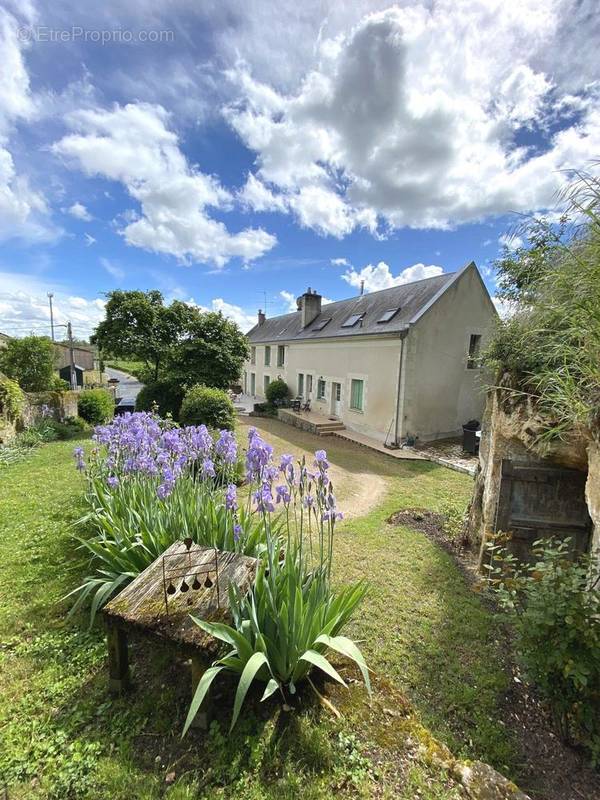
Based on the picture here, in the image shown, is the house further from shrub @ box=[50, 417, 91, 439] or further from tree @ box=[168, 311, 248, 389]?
shrub @ box=[50, 417, 91, 439]

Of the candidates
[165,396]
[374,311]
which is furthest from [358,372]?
[165,396]

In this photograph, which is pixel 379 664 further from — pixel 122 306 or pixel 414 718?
pixel 122 306

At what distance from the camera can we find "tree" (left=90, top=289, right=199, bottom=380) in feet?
46.8

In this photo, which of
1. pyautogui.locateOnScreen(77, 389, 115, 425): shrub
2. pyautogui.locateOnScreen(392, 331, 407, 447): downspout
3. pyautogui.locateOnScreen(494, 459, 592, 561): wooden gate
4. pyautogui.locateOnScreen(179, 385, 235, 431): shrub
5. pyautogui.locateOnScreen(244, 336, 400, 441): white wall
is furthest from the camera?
pyautogui.locateOnScreen(77, 389, 115, 425): shrub

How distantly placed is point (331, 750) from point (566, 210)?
3.44 meters

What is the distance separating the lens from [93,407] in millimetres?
13766

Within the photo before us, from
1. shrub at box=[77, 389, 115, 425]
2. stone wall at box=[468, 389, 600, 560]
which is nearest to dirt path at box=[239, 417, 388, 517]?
stone wall at box=[468, 389, 600, 560]

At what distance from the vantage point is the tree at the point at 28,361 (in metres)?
13.8

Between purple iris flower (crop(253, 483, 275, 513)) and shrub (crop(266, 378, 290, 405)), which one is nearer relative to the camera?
purple iris flower (crop(253, 483, 275, 513))

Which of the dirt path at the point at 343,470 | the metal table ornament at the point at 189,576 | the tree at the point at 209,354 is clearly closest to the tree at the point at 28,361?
the tree at the point at 209,354

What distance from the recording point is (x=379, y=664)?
9.11 ft

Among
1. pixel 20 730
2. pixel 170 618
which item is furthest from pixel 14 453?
pixel 170 618

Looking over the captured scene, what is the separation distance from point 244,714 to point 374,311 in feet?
49.3

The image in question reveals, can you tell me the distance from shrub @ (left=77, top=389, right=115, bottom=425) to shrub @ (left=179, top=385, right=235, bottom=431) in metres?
5.43
